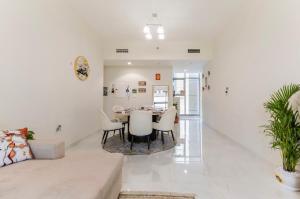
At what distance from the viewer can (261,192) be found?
2.12m

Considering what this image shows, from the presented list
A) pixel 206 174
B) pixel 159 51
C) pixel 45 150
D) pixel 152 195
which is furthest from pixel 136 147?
pixel 159 51

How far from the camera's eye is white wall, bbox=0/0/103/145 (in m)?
2.36

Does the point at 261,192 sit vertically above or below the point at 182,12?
below

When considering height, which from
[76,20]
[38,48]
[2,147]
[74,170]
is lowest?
[74,170]

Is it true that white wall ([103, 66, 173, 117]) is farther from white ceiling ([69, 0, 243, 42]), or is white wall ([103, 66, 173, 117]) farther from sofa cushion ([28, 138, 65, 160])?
sofa cushion ([28, 138, 65, 160])

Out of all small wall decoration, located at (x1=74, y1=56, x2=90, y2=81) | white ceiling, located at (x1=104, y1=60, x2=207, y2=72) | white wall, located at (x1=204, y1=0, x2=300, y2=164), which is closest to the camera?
white wall, located at (x1=204, y1=0, x2=300, y2=164)

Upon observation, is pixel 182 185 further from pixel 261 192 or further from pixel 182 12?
pixel 182 12

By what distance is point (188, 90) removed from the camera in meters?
10.2

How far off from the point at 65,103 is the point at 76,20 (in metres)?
2.04

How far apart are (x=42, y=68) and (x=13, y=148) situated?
5.37ft

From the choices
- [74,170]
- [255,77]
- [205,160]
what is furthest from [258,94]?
[74,170]

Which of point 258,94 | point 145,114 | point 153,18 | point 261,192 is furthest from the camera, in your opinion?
point 153,18

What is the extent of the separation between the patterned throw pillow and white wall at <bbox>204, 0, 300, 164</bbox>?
11.4 ft

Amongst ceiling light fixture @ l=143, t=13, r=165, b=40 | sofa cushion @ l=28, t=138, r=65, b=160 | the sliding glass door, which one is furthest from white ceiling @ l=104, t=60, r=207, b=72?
sofa cushion @ l=28, t=138, r=65, b=160
